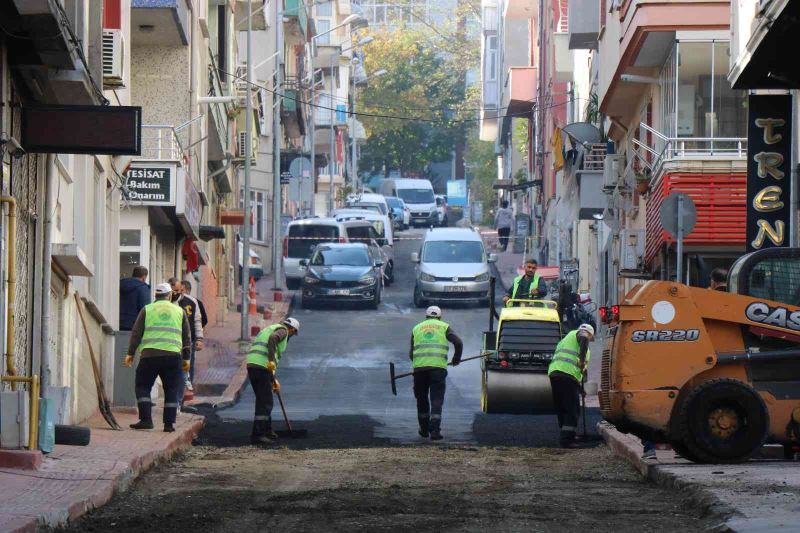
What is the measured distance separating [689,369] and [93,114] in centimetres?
539

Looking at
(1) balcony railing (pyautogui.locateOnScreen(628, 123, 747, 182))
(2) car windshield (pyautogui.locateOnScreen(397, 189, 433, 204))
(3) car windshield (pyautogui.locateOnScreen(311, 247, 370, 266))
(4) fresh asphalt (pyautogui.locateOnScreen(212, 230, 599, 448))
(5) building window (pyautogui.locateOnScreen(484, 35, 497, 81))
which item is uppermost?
(5) building window (pyautogui.locateOnScreen(484, 35, 497, 81))

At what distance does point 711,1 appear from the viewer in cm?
2320

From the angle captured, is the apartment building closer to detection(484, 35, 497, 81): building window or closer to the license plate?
the license plate

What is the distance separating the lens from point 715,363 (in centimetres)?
1305

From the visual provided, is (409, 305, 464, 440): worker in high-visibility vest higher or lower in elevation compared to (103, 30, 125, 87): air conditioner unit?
lower

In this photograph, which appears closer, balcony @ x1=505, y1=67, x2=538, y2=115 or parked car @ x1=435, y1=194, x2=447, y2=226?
balcony @ x1=505, y1=67, x2=538, y2=115

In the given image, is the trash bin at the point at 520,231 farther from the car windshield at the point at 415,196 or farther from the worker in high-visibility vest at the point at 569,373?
the worker in high-visibility vest at the point at 569,373

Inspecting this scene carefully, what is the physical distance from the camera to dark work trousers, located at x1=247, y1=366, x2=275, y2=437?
1712cm

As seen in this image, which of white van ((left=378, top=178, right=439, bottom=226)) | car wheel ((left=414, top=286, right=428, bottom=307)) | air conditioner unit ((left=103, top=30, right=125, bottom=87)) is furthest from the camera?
white van ((left=378, top=178, right=439, bottom=226))

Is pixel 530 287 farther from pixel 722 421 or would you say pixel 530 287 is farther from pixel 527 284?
pixel 722 421

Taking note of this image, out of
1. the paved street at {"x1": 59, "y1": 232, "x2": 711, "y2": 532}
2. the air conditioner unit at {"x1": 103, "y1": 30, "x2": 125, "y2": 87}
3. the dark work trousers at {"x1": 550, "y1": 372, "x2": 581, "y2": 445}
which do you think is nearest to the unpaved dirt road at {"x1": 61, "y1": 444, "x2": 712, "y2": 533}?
the paved street at {"x1": 59, "y1": 232, "x2": 711, "y2": 532}

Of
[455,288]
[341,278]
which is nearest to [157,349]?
[341,278]

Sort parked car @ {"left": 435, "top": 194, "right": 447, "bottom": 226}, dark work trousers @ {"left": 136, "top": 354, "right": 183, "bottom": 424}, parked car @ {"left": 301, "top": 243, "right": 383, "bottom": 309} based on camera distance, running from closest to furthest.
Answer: dark work trousers @ {"left": 136, "top": 354, "right": 183, "bottom": 424} → parked car @ {"left": 301, "top": 243, "right": 383, "bottom": 309} → parked car @ {"left": 435, "top": 194, "right": 447, "bottom": 226}

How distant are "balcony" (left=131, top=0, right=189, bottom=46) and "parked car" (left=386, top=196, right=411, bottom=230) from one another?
140 ft
